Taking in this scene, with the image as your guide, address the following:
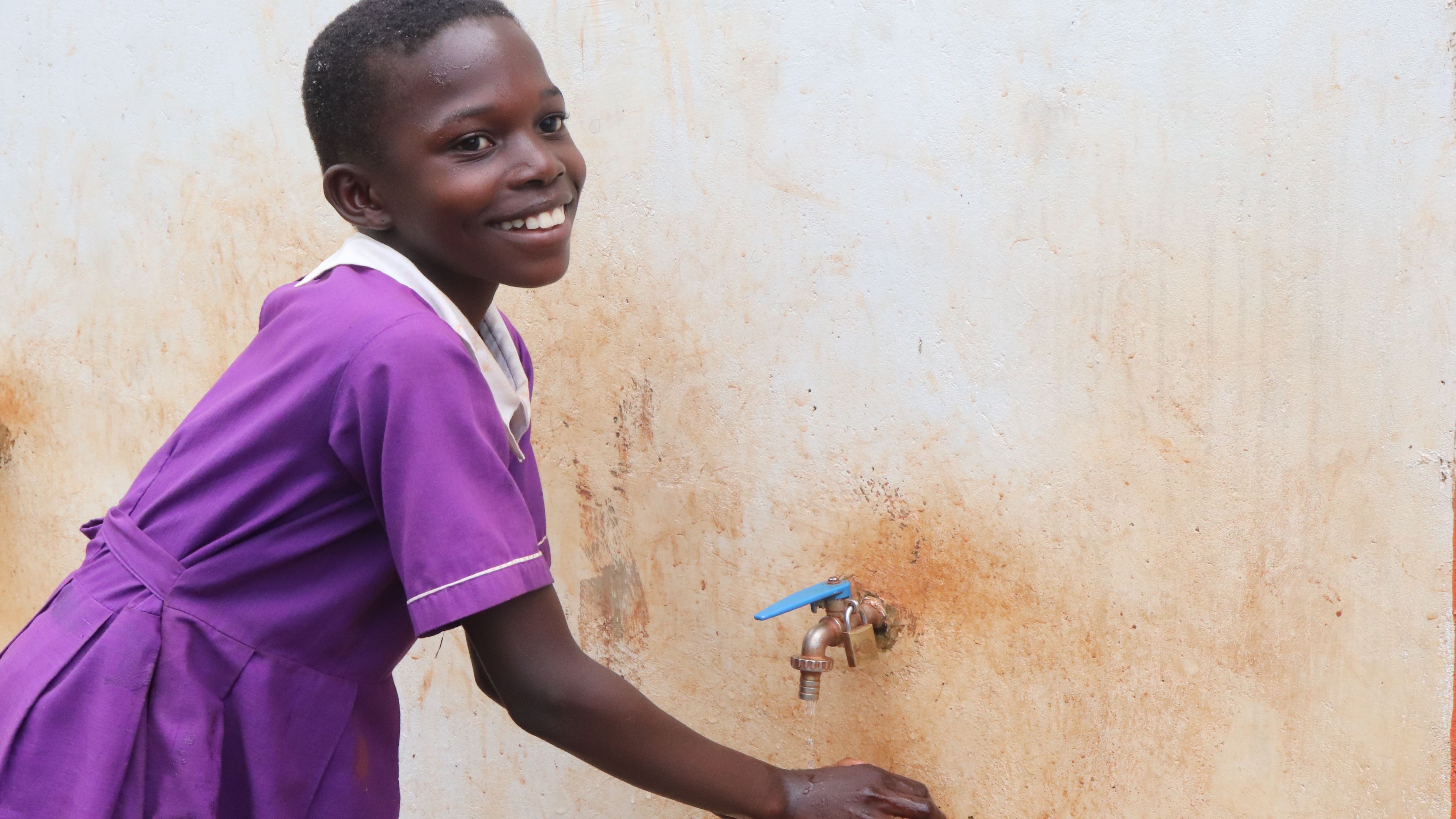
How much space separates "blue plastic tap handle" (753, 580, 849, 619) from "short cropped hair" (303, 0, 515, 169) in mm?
573

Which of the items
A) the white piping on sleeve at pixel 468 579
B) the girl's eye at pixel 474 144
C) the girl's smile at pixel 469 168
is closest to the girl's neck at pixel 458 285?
the girl's smile at pixel 469 168

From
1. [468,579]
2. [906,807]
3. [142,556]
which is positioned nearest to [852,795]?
[906,807]

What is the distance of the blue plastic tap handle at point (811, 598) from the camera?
1.30m

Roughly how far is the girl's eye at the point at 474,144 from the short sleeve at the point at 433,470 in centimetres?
19

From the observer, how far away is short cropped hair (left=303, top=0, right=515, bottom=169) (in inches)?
43.1

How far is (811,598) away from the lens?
4.35 ft

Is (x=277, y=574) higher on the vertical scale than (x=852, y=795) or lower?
higher

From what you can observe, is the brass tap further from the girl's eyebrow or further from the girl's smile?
the girl's eyebrow

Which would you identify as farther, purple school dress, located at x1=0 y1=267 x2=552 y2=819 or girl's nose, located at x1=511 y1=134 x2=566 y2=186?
girl's nose, located at x1=511 y1=134 x2=566 y2=186

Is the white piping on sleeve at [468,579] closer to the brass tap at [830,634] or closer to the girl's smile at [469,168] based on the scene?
the girl's smile at [469,168]

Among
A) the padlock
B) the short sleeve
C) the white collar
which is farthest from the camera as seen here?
the padlock

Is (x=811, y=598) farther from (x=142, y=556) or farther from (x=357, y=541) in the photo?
(x=142, y=556)

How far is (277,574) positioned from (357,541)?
0.07 m

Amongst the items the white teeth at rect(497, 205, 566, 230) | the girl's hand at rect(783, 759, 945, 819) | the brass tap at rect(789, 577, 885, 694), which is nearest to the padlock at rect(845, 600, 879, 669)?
the brass tap at rect(789, 577, 885, 694)
